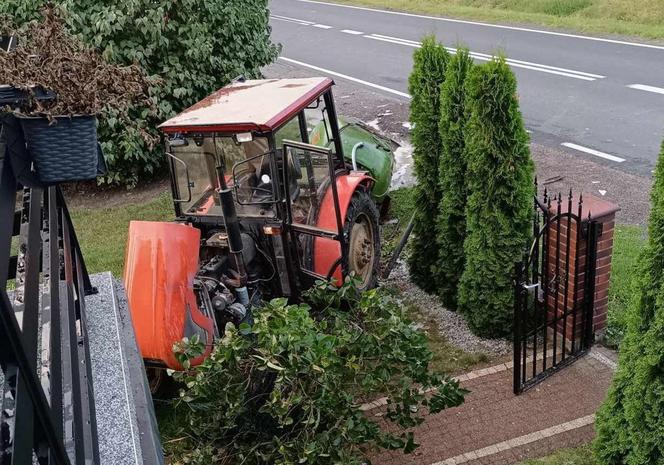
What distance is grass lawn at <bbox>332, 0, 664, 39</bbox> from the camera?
1820 cm

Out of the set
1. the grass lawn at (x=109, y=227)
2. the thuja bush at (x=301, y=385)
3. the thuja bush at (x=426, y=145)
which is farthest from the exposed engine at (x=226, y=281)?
the grass lawn at (x=109, y=227)

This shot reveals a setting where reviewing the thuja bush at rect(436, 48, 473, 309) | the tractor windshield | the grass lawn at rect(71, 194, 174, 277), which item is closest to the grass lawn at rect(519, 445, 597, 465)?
the thuja bush at rect(436, 48, 473, 309)

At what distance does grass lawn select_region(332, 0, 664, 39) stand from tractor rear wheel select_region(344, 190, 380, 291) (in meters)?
12.9

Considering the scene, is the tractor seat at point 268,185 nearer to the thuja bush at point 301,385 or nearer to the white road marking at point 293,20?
the thuja bush at point 301,385

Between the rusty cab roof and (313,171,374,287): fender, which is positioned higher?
the rusty cab roof

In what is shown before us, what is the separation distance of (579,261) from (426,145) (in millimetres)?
1754

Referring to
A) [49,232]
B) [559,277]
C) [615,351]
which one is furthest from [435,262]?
[49,232]

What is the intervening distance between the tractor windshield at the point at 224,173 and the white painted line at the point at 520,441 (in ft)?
7.88

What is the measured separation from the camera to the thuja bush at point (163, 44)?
968 centimetres

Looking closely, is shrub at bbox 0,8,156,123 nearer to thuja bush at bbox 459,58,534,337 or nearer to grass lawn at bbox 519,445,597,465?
thuja bush at bbox 459,58,534,337

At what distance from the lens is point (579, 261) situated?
5.70 metres

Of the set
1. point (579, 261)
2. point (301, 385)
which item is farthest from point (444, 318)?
point (301, 385)

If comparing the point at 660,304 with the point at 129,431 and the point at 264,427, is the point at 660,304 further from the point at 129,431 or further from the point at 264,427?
the point at 129,431

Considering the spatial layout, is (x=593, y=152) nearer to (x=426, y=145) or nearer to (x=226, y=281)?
(x=426, y=145)
